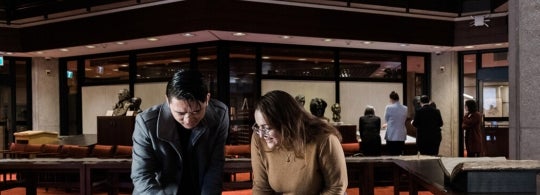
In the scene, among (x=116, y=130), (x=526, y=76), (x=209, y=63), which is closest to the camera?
(x=526, y=76)

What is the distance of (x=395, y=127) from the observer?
832 cm

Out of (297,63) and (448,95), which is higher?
(297,63)

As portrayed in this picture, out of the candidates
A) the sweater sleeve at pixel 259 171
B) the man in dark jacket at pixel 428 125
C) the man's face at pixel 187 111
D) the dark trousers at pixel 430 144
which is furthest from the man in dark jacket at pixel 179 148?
the dark trousers at pixel 430 144

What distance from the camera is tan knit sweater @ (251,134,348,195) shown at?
225 cm

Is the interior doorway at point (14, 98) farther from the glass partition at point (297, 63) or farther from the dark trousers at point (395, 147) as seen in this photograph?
the dark trousers at point (395, 147)

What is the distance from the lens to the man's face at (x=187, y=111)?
6.89 ft

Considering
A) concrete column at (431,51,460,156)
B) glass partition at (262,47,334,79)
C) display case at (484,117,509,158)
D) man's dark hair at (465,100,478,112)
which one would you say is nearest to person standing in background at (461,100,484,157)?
man's dark hair at (465,100,478,112)

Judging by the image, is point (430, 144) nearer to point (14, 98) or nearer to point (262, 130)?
point (262, 130)

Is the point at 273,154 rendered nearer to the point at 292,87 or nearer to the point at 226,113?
the point at 226,113

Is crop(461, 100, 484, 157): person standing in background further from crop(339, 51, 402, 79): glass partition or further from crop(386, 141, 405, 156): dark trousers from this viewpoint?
crop(339, 51, 402, 79): glass partition

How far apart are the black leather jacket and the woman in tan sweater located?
21cm

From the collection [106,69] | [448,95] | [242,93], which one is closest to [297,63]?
[242,93]

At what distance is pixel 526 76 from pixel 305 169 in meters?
2.71

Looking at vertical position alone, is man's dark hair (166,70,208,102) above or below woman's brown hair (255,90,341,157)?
above
